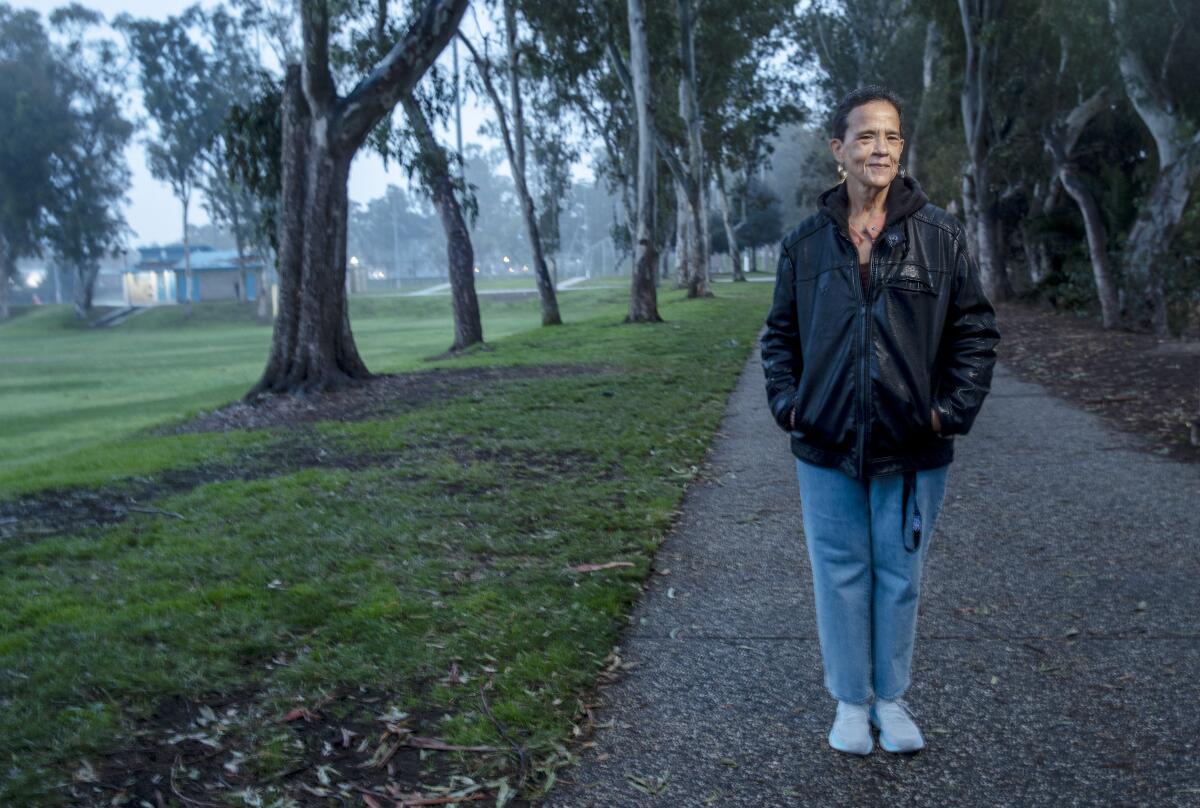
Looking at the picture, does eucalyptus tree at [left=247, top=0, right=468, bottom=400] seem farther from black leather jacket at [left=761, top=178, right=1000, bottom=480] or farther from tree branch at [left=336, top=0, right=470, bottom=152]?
black leather jacket at [left=761, top=178, right=1000, bottom=480]

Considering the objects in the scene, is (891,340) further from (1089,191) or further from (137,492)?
(1089,191)

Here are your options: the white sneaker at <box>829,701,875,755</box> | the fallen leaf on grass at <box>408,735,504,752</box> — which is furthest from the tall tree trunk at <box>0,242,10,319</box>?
the white sneaker at <box>829,701,875,755</box>

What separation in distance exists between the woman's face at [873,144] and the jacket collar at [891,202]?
0.05m

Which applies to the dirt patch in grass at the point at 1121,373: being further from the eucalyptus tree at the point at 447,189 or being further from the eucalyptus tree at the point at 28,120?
the eucalyptus tree at the point at 28,120

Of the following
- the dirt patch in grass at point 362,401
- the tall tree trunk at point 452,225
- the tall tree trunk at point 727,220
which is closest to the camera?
the dirt patch in grass at point 362,401

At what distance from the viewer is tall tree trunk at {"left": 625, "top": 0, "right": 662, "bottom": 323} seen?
23.8 m

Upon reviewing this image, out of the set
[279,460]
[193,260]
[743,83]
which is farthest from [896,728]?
[193,260]

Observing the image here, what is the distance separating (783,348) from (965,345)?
52cm

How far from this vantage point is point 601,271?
135125 mm

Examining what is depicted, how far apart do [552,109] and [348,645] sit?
3673cm

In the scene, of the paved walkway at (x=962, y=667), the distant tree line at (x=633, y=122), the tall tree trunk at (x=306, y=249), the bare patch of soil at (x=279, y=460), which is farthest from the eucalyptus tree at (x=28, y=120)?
the paved walkway at (x=962, y=667)

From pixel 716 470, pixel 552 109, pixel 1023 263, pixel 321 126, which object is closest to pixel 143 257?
pixel 552 109

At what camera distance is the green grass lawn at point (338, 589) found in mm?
3740

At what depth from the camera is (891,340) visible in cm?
329
